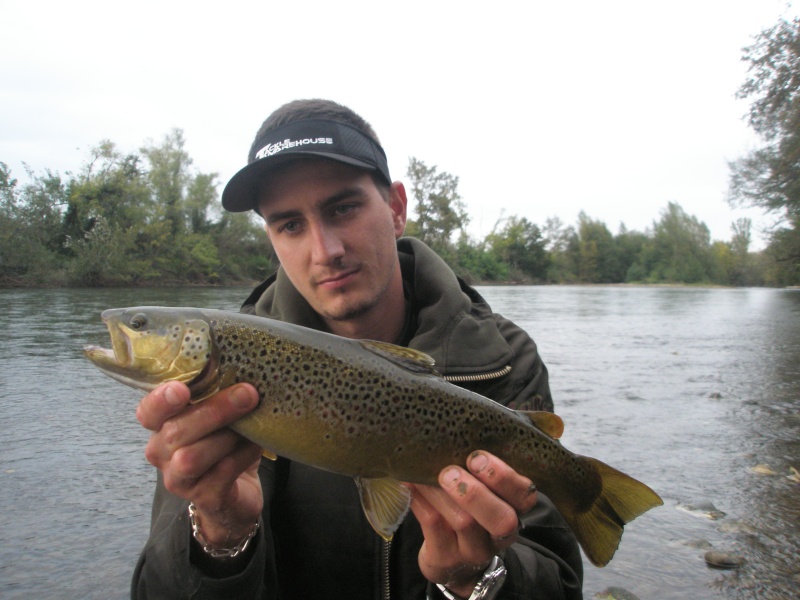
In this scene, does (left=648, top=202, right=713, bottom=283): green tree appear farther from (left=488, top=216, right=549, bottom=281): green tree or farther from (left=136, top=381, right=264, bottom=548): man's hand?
(left=136, top=381, right=264, bottom=548): man's hand

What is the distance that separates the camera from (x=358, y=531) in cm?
272

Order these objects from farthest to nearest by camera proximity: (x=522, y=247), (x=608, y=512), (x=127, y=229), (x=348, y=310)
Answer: (x=522, y=247) → (x=127, y=229) → (x=348, y=310) → (x=608, y=512)

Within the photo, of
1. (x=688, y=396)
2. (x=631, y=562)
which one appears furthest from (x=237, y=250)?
(x=631, y=562)

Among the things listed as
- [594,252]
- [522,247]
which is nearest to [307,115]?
[522,247]

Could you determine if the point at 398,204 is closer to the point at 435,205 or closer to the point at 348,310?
the point at 348,310

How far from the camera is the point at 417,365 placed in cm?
225

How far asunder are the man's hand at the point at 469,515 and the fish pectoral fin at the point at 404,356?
0.37 meters

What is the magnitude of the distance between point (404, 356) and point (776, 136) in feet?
94.0

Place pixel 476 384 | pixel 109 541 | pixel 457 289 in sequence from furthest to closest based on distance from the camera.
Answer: pixel 109 541 → pixel 457 289 → pixel 476 384

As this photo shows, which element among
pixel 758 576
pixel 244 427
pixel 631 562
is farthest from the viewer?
pixel 631 562

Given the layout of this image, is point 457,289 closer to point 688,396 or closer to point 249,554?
point 249,554

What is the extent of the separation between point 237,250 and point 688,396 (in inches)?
2013

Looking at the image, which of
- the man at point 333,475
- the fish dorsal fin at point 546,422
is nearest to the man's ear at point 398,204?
the man at point 333,475

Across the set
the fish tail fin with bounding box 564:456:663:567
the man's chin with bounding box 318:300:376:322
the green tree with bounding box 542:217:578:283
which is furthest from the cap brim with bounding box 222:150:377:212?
the green tree with bounding box 542:217:578:283
